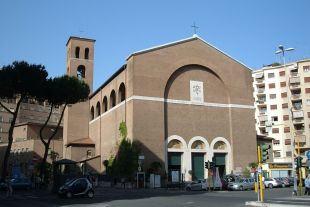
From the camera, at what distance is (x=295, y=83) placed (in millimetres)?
67875

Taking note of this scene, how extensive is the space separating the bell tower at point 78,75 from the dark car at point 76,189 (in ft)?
112

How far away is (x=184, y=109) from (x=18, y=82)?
1814cm

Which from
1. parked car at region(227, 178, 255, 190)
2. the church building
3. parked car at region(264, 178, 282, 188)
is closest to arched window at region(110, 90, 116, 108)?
the church building

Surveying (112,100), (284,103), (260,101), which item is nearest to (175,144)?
(112,100)

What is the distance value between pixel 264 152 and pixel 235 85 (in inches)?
1172

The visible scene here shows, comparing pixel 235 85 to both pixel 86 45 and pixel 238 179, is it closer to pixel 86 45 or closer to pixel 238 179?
pixel 238 179

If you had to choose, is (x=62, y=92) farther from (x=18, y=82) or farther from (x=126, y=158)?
(x=126, y=158)

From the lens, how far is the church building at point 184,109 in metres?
42.1

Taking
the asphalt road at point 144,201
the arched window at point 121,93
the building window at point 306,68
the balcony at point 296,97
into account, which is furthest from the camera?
the balcony at point 296,97

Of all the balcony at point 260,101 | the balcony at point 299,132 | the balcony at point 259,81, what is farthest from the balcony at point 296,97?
the balcony at point 259,81

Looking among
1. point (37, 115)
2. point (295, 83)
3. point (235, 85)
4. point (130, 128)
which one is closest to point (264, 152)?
point (130, 128)

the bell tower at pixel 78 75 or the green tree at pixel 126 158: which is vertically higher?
the bell tower at pixel 78 75

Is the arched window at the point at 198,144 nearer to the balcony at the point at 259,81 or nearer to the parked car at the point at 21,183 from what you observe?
the parked car at the point at 21,183

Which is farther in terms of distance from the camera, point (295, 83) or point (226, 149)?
point (295, 83)
